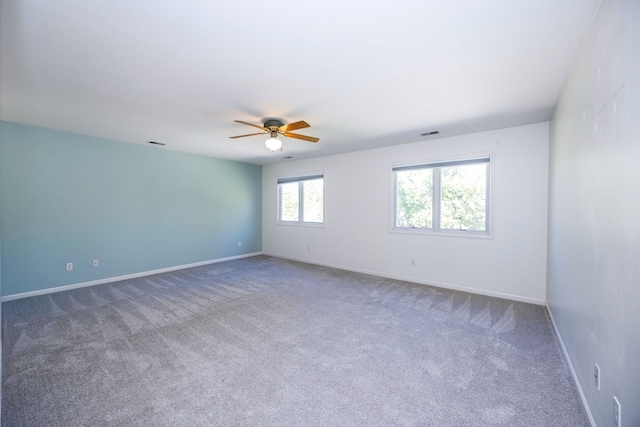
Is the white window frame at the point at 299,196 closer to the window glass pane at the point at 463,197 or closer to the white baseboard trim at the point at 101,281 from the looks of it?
the white baseboard trim at the point at 101,281

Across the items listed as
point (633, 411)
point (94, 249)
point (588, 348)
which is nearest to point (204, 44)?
point (633, 411)

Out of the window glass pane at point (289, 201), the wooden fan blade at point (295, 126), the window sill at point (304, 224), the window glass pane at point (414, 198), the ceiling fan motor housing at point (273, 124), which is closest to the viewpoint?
the wooden fan blade at point (295, 126)

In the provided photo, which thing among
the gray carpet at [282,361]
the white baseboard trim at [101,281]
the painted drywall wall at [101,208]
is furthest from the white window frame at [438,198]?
the white baseboard trim at [101,281]

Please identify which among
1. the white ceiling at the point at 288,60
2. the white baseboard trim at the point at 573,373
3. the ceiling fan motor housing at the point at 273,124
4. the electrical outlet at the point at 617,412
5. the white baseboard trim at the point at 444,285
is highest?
the white ceiling at the point at 288,60

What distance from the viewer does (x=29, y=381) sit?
1.89 m

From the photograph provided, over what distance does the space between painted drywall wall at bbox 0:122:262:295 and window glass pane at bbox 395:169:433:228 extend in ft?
12.5

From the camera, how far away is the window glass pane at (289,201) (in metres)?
6.36

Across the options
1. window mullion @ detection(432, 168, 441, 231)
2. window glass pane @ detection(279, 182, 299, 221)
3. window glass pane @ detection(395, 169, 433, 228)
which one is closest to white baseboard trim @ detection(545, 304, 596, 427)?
window mullion @ detection(432, 168, 441, 231)

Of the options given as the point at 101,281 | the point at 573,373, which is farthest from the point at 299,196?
the point at 573,373

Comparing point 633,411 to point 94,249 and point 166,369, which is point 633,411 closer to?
point 166,369

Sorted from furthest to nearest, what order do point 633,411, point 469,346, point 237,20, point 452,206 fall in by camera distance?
point 452,206, point 469,346, point 237,20, point 633,411

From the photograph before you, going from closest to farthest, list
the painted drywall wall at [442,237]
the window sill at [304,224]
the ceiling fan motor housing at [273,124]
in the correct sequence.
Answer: the ceiling fan motor housing at [273,124]
the painted drywall wall at [442,237]
the window sill at [304,224]

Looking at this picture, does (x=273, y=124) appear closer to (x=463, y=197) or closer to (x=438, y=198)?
(x=438, y=198)

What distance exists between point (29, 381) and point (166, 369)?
3.00 ft
